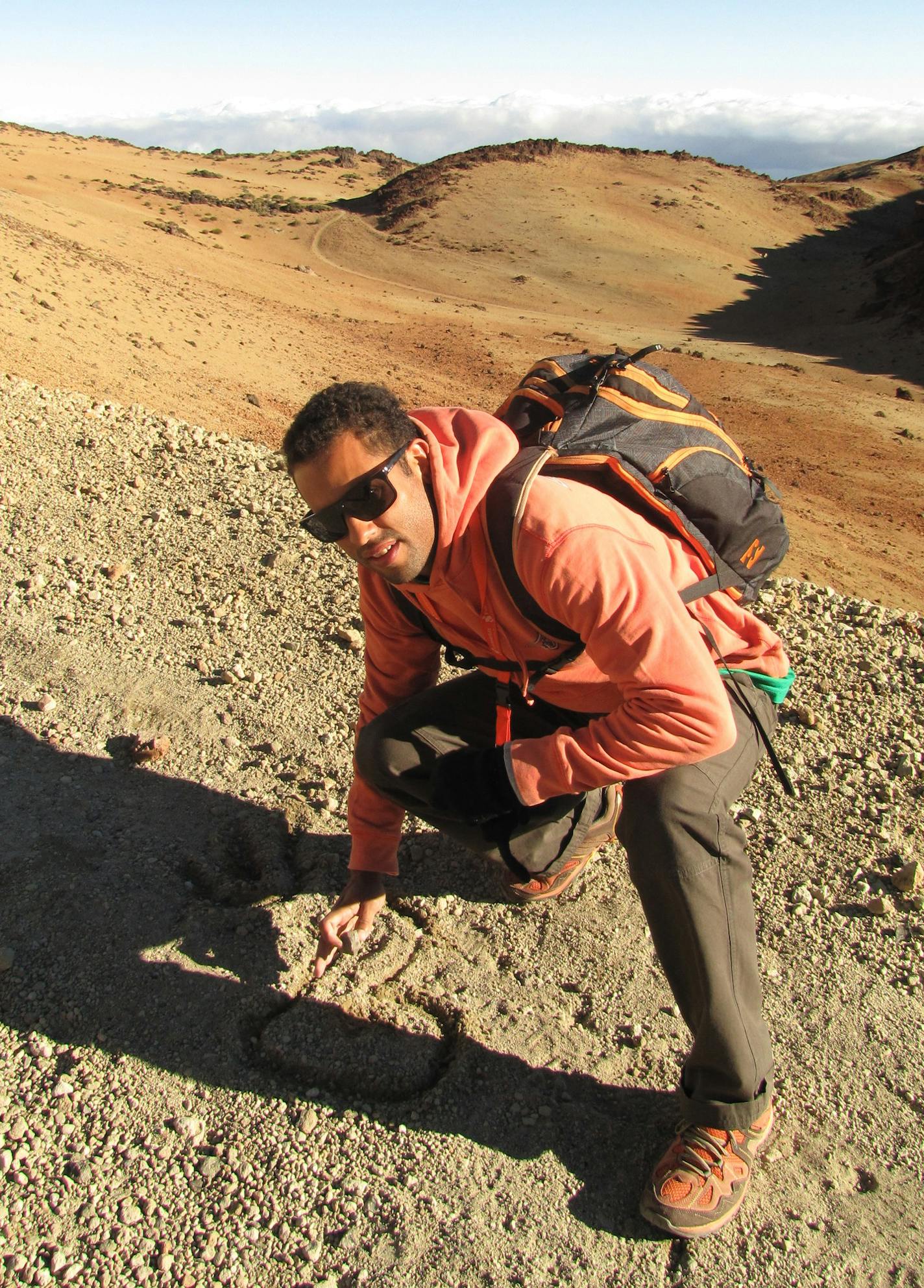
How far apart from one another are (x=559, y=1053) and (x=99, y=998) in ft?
3.72

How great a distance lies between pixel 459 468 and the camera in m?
2.00

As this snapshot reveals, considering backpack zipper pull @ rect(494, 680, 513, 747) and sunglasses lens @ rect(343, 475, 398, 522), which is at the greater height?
sunglasses lens @ rect(343, 475, 398, 522)

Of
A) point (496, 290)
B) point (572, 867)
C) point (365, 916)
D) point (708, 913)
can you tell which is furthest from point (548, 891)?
point (496, 290)

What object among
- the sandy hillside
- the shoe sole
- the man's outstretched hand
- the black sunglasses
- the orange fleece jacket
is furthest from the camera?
the sandy hillside

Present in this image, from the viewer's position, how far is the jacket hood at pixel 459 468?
6.48ft

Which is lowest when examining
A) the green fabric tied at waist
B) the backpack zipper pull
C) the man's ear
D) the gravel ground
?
the gravel ground

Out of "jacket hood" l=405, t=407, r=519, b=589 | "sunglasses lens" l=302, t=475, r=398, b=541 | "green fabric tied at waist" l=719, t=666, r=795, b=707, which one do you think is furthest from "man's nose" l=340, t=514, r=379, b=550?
"green fabric tied at waist" l=719, t=666, r=795, b=707

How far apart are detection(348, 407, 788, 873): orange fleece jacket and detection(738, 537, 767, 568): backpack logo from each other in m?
0.09

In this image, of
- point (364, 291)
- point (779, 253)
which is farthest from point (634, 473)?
point (779, 253)

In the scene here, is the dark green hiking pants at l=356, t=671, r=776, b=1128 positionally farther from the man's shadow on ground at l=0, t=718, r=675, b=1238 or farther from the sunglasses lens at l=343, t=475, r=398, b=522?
the sunglasses lens at l=343, t=475, r=398, b=522

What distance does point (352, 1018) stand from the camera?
8.14 ft

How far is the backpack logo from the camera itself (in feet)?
7.07

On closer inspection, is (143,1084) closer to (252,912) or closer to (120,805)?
(252,912)

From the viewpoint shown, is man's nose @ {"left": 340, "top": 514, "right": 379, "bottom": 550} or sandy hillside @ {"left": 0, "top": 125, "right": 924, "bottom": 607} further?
sandy hillside @ {"left": 0, "top": 125, "right": 924, "bottom": 607}
